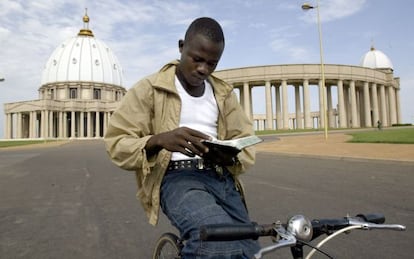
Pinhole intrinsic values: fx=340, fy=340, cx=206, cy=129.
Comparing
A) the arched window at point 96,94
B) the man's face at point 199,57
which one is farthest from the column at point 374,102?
the man's face at point 199,57

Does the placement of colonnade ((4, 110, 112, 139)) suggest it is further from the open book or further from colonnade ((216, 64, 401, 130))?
the open book

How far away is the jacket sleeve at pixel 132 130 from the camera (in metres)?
1.94

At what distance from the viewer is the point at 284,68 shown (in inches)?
2265

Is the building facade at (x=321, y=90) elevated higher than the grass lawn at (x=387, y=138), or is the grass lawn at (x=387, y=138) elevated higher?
the building facade at (x=321, y=90)

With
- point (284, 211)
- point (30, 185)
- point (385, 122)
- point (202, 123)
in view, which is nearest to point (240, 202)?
point (202, 123)

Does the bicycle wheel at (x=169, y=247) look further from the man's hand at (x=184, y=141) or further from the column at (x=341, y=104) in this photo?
the column at (x=341, y=104)

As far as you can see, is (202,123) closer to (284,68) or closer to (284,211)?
(284,211)

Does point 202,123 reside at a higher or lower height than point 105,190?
higher

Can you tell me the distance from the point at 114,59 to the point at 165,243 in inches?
4265

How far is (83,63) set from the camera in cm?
9475

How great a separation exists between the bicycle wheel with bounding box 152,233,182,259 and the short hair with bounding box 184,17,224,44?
137 cm

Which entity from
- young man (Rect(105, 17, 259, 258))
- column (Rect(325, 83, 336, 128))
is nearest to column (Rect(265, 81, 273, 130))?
column (Rect(325, 83, 336, 128))

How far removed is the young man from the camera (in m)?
1.79

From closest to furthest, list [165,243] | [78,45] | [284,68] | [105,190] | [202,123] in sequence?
[202,123]
[165,243]
[105,190]
[284,68]
[78,45]
